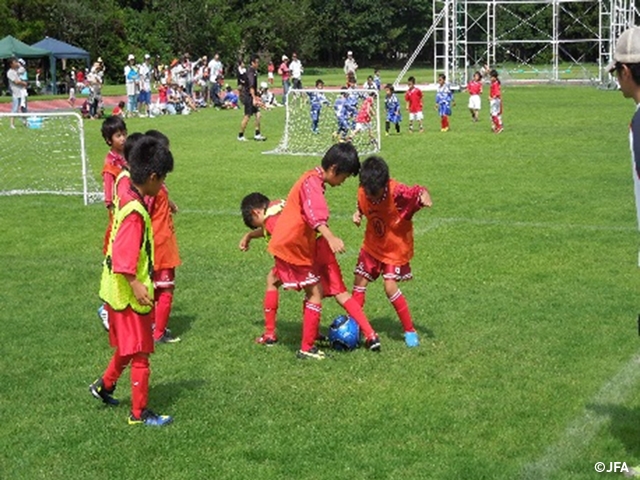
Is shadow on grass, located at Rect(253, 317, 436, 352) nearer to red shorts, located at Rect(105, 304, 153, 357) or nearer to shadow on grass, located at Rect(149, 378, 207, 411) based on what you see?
shadow on grass, located at Rect(149, 378, 207, 411)

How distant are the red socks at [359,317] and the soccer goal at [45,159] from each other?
8441 mm

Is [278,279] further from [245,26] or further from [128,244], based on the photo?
[245,26]

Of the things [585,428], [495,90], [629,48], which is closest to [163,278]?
[585,428]

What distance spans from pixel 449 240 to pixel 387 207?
428cm

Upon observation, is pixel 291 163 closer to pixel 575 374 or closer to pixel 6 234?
pixel 6 234

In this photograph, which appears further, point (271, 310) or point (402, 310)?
point (271, 310)

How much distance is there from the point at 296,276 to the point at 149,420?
1710 mm

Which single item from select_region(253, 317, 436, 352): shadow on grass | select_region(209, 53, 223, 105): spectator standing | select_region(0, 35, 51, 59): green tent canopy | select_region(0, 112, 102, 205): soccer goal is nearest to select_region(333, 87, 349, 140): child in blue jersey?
select_region(0, 112, 102, 205): soccer goal

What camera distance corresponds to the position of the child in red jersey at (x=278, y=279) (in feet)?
24.2

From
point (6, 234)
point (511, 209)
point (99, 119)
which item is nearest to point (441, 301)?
point (511, 209)

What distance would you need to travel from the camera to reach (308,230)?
717 cm

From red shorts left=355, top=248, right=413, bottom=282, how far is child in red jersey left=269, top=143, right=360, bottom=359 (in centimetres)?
46

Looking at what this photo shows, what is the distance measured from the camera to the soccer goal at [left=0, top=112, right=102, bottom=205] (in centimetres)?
1608

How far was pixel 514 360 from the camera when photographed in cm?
711
